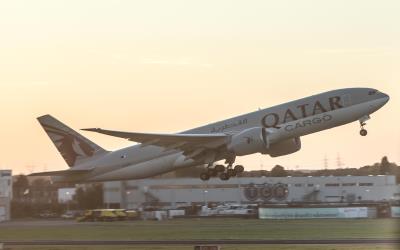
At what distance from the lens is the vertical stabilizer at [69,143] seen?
234ft

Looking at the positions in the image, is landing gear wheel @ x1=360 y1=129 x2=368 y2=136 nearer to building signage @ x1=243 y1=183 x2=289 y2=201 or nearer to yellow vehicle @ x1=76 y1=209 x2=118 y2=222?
yellow vehicle @ x1=76 y1=209 x2=118 y2=222

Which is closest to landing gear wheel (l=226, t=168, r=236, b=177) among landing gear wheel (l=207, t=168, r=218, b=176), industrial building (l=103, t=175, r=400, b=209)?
landing gear wheel (l=207, t=168, r=218, b=176)

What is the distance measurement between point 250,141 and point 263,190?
5405 centimetres

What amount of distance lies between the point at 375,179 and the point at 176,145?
6495 centimetres

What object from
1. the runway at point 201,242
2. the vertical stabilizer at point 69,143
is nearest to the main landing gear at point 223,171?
the runway at point 201,242

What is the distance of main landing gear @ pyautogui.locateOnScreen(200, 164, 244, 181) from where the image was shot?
65.3 m

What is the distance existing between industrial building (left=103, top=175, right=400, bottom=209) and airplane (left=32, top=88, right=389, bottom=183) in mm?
31002

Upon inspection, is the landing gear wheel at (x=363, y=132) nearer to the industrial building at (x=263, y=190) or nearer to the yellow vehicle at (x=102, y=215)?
the yellow vehicle at (x=102, y=215)

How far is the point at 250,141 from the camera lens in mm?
61188

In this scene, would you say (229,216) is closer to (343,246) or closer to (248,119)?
(248,119)

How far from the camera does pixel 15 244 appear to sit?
60875 millimetres

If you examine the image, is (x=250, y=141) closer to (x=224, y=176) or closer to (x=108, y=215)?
(x=224, y=176)

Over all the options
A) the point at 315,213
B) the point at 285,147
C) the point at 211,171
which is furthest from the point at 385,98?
the point at 315,213

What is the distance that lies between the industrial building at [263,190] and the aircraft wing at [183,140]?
36024 mm
